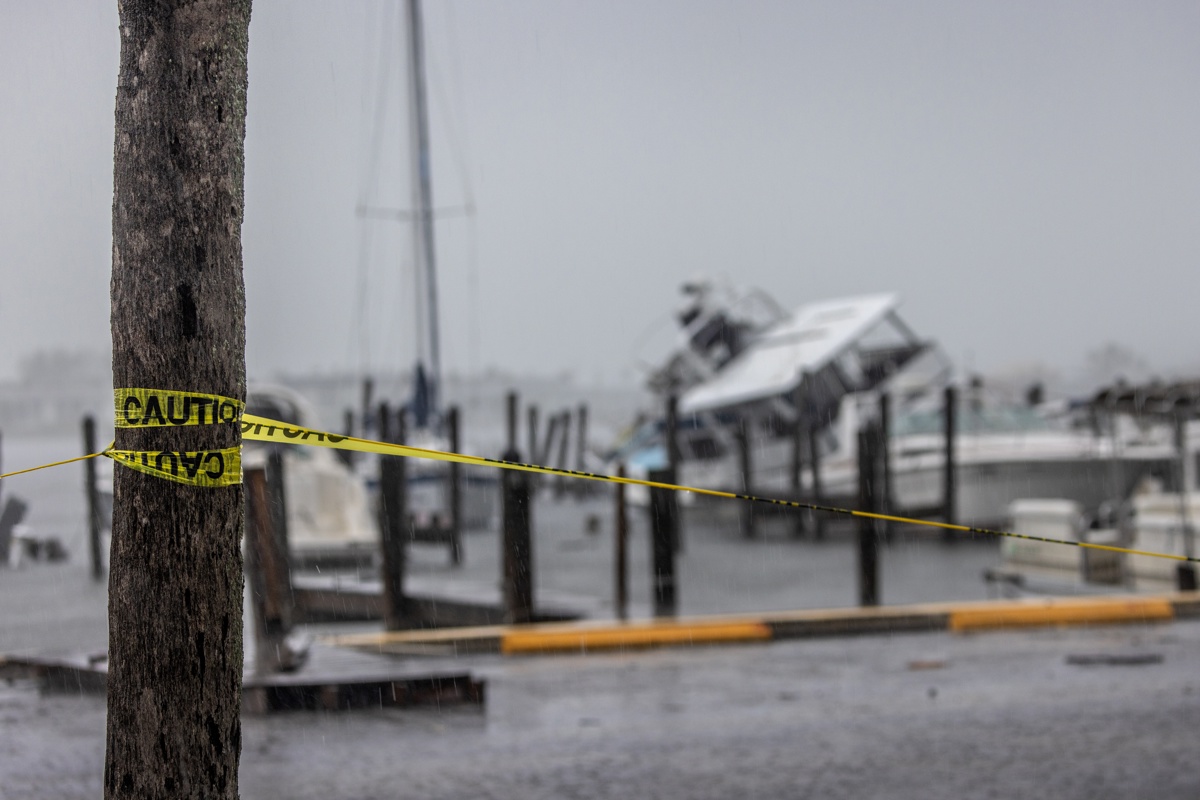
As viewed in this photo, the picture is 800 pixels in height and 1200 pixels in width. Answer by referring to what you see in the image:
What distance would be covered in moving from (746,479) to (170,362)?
2535 centimetres

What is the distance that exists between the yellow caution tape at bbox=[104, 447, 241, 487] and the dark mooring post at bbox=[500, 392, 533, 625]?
292 inches

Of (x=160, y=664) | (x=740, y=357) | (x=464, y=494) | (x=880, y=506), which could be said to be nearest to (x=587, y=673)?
(x=160, y=664)

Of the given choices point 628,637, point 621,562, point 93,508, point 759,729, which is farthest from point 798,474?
point 759,729

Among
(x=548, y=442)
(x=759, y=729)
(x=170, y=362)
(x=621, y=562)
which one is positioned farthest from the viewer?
(x=548, y=442)

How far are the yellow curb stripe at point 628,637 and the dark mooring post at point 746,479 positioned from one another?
17.8 meters

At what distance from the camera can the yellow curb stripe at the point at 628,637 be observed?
9797mm

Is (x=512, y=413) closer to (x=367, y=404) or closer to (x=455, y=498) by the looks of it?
(x=367, y=404)

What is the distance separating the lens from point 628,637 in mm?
9961

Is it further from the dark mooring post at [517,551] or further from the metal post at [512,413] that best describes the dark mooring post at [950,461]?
the dark mooring post at [517,551]

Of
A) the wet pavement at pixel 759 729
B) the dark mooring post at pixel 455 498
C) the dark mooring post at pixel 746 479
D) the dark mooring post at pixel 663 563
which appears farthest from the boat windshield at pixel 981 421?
the wet pavement at pixel 759 729

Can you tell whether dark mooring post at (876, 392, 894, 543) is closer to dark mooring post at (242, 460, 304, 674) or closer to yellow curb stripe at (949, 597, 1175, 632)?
yellow curb stripe at (949, 597, 1175, 632)

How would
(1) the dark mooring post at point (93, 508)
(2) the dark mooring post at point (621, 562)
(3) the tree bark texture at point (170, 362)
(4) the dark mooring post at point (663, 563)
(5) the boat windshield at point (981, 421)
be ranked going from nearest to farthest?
(3) the tree bark texture at point (170, 362) < (4) the dark mooring post at point (663, 563) < (2) the dark mooring post at point (621, 562) < (1) the dark mooring post at point (93, 508) < (5) the boat windshield at point (981, 421)

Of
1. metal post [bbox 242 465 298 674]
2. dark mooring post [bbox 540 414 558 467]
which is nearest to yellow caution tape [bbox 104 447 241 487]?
metal post [bbox 242 465 298 674]

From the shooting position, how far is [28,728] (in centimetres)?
715
